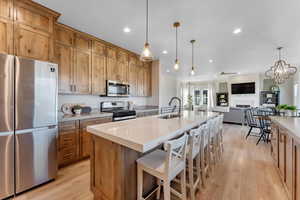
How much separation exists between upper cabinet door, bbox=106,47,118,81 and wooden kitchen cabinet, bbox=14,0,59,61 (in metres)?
1.43

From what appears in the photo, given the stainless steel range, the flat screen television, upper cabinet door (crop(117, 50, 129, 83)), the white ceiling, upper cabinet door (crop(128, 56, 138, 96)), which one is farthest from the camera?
the flat screen television

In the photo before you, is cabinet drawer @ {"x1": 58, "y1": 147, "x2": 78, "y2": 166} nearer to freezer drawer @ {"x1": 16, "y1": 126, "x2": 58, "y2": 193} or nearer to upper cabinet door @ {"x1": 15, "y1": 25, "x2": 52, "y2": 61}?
freezer drawer @ {"x1": 16, "y1": 126, "x2": 58, "y2": 193}

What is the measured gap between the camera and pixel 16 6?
186cm

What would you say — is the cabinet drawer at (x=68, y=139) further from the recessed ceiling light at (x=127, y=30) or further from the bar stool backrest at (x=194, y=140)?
the recessed ceiling light at (x=127, y=30)

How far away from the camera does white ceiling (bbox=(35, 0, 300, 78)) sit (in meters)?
2.00

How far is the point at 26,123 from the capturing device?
1.77 metres

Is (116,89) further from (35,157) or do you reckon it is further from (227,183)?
(227,183)

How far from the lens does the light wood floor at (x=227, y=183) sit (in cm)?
173

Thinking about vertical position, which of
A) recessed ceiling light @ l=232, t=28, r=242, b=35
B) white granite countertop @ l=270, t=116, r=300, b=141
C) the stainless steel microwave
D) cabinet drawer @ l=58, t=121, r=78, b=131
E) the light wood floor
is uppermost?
recessed ceiling light @ l=232, t=28, r=242, b=35

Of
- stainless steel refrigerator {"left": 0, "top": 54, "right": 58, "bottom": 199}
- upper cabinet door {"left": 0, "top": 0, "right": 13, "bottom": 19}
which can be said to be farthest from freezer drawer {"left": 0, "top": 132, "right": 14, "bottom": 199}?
upper cabinet door {"left": 0, "top": 0, "right": 13, "bottom": 19}

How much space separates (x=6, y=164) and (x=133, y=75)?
3.39 meters

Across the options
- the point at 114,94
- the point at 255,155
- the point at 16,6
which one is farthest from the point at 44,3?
the point at 255,155

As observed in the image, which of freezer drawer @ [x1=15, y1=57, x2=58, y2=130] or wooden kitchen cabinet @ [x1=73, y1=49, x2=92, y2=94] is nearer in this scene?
freezer drawer @ [x1=15, y1=57, x2=58, y2=130]

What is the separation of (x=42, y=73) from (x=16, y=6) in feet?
3.25
